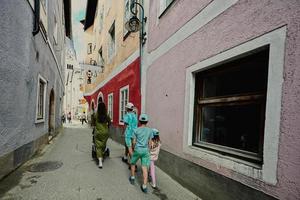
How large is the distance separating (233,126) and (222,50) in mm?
1191

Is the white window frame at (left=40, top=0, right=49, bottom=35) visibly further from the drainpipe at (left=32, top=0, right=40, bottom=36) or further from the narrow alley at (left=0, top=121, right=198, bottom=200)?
the narrow alley at (left=0, top=121, right=198, bottom=200)

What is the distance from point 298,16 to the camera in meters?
2.07

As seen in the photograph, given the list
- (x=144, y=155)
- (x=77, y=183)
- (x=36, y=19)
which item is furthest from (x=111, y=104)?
(x=144, y=155)

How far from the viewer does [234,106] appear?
316 cm

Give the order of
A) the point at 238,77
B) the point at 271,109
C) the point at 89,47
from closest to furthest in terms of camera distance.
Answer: the point at 271,109 → the point at 238,77 → the point at 89,47

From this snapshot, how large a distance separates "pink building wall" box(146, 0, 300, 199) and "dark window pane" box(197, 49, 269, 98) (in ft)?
0.96

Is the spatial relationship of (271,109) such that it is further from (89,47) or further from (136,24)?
(89,47)

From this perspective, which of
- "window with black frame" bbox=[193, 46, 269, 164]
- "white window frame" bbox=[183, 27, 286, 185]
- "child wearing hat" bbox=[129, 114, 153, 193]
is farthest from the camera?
"child wearing hat" bbox=[129, 114, 153, 193]

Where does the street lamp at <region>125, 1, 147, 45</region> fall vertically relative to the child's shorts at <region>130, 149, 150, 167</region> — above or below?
above

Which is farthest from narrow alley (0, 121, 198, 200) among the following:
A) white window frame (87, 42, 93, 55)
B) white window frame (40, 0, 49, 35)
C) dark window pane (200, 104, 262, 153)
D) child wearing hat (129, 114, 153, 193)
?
white window frame (87, 42, 93, 55)

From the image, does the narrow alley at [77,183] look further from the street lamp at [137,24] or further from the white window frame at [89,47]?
the white window frame at [89,47]

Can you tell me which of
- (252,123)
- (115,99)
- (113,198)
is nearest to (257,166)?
(252,123)

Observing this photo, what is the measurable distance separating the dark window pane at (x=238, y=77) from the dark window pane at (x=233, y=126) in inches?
9.9

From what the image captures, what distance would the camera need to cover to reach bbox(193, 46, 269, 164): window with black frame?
271cm
